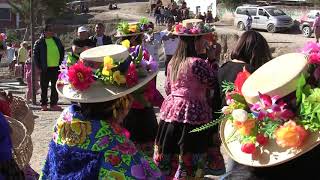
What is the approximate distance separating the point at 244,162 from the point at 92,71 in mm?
1409

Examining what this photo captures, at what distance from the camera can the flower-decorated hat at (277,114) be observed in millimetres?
2555

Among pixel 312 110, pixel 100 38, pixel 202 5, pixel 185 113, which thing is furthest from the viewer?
pixel 202 5

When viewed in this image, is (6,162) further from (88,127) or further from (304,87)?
(304,87)

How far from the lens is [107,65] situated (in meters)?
3.67

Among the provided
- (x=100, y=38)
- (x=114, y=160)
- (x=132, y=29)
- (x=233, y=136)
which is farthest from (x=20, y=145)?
(x=100, y=38)

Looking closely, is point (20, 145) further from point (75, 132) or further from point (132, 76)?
point (132, 76)

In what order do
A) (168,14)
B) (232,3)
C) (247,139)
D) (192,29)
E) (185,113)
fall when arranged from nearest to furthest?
(247,139) < (185,113) < (192,29) < (168,14) < (232,3)

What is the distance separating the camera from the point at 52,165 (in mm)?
3629

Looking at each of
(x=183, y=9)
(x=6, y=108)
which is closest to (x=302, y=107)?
(x=6, y=108)

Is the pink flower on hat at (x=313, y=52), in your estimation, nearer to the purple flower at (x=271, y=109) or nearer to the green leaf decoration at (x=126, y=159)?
the purple flower at (x=271, y=109)

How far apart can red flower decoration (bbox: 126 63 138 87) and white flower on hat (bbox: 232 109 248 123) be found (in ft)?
3.58

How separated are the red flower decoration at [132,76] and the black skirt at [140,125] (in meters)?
2.08

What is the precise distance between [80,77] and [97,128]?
1.24 feet

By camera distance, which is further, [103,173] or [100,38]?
[100,38]
